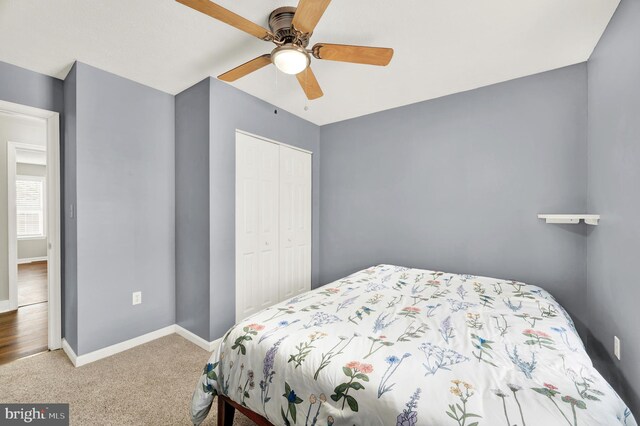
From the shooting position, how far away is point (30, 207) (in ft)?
21.0

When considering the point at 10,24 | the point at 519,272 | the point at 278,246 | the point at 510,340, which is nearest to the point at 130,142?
the point at 10,24

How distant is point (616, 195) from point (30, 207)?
9.69 metres

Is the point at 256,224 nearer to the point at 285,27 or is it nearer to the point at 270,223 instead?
the point at 270,223

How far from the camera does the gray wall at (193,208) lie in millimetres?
2533

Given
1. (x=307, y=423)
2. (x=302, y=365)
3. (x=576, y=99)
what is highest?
(x=576, y=99)

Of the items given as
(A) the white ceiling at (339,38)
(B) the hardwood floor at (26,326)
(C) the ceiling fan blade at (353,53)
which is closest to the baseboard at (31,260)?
(B) the hardwood floor at (26,326)

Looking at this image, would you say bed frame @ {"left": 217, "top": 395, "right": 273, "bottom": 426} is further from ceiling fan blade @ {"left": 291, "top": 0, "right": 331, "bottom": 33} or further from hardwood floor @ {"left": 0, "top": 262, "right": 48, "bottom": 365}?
hardwood floor @ {"left": 0, "top": 262, "right": 48, "bottom": 365}

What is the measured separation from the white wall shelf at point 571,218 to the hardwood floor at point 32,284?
5.74 meters

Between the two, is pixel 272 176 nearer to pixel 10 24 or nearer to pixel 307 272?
pixel 307 272

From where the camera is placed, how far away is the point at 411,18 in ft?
5.66

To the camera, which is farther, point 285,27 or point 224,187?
point 224,187

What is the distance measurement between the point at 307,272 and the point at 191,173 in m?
1.87

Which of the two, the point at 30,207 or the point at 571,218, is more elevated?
the point at 30,207

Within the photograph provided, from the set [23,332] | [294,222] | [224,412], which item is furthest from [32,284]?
[224,412]
